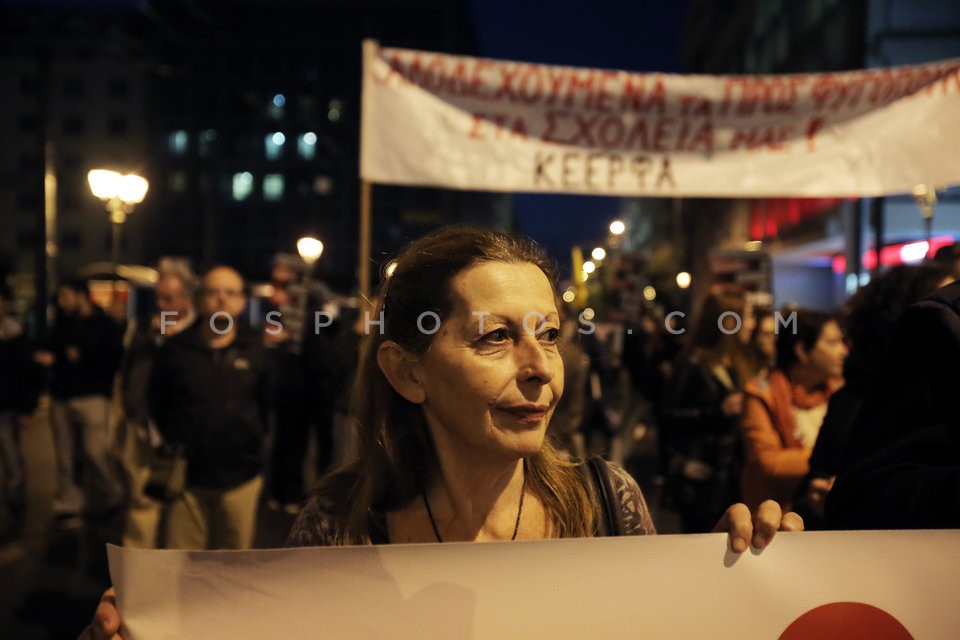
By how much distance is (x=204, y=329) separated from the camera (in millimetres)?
4695

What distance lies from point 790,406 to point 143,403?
353 centimetres

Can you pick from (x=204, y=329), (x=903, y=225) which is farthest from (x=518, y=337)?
(x=903, y=225)

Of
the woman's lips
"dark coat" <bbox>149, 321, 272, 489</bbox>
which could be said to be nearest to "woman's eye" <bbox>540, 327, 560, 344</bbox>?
the woman's lips

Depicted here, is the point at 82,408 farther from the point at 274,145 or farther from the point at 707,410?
the point at 274,145

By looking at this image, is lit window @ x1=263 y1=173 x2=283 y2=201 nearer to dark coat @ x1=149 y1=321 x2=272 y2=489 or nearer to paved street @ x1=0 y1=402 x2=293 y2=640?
paved street @ x1=0 y1=402 x2=293 y2=640

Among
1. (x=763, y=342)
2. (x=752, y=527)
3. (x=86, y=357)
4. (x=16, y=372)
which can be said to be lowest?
(x=16, y=372)

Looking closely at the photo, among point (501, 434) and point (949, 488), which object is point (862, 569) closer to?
point (949, 488)

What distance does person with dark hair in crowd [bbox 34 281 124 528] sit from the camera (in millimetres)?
7082

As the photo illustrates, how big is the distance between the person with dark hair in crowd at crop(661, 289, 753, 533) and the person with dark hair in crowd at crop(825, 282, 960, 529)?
2.72 metres

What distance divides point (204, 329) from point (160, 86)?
224 feet

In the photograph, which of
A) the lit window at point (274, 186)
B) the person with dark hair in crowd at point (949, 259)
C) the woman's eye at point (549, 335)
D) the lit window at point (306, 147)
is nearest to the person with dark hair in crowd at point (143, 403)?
the woman's eye at point (549, 335)

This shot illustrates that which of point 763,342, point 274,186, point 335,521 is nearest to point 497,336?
point 335,521

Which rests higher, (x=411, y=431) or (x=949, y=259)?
(x=949, y=259)

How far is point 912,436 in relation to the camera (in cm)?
175
